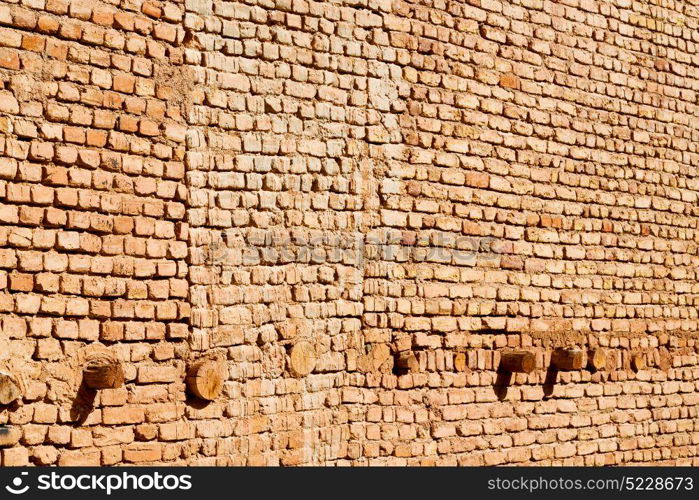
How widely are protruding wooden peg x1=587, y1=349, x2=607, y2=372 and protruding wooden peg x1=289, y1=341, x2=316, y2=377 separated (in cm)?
211

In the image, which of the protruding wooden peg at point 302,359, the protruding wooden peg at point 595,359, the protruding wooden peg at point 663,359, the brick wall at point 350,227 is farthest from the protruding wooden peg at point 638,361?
A: the protruding wooden peg at point 302,359

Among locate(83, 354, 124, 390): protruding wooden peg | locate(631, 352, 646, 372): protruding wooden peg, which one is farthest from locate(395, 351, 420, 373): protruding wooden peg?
locate(631, 352, 646, 372): protruding wooden peg

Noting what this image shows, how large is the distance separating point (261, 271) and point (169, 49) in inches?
45.9

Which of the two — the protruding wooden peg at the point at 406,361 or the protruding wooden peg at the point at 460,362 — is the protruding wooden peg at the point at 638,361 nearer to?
the protruding wooden peg at the point at 460,362

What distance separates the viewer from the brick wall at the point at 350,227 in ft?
15.4

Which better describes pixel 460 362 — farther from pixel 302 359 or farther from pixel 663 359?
pixel 663 359

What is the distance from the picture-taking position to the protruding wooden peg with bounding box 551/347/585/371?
6535 mm

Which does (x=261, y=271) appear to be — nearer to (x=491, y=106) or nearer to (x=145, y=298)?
(x=145, y=298)

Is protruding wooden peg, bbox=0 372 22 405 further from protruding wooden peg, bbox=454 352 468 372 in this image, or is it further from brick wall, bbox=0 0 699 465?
protruding wooden peg, bbox=454 352 468 372

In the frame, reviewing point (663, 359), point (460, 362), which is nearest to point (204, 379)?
point (460, 362)

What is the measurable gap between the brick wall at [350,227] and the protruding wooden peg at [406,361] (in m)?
0.01

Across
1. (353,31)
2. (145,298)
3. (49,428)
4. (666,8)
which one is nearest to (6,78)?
(145,298)

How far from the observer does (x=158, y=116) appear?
5023 mm

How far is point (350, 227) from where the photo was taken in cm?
573
